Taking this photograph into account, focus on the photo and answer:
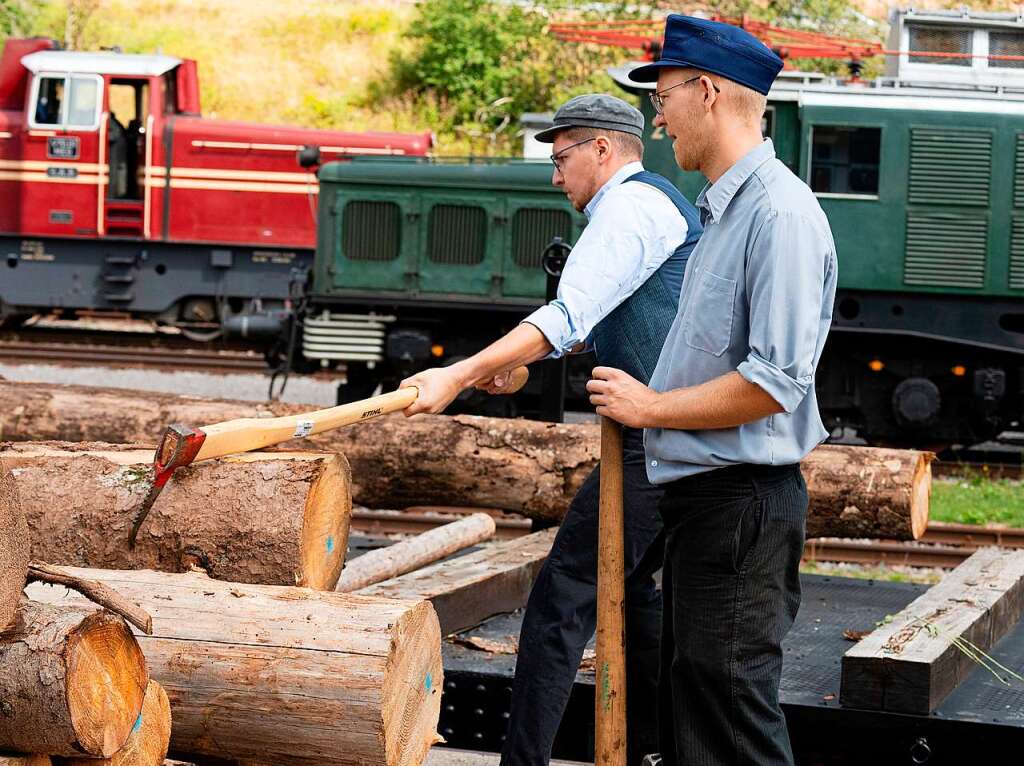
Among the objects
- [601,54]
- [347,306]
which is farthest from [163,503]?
[601,54]

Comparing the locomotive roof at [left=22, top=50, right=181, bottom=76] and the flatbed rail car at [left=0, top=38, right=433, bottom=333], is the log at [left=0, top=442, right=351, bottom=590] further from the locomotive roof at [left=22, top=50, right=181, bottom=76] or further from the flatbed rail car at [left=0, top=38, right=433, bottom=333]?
the locomotive roof at [left=22, top=50, right=181, bottom=76]

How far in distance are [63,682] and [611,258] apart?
1662mm

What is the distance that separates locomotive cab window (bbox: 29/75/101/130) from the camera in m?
14.5

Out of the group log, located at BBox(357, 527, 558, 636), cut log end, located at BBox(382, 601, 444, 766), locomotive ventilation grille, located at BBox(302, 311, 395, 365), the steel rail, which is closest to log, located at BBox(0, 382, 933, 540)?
log, located at BBox(357, 527, 558, 636)

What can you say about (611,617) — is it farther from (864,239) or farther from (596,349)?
(864,239)

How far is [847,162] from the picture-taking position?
10.7m

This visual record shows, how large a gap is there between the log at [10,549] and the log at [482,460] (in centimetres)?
308

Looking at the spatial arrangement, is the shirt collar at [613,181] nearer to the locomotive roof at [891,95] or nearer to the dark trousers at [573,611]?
the dark trousers at [573,611]

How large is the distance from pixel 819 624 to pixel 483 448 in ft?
5.32

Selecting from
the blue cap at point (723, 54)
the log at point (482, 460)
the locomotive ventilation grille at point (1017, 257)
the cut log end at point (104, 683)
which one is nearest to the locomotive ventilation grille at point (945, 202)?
the locomotive ventilation grille at point (1017, 257)

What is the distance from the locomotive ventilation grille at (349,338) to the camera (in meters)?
11.3

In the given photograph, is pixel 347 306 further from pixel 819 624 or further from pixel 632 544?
pixel 632 544

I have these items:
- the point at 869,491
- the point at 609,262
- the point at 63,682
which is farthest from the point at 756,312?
the point at 869,491

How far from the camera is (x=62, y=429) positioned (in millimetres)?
Answer: 6172
